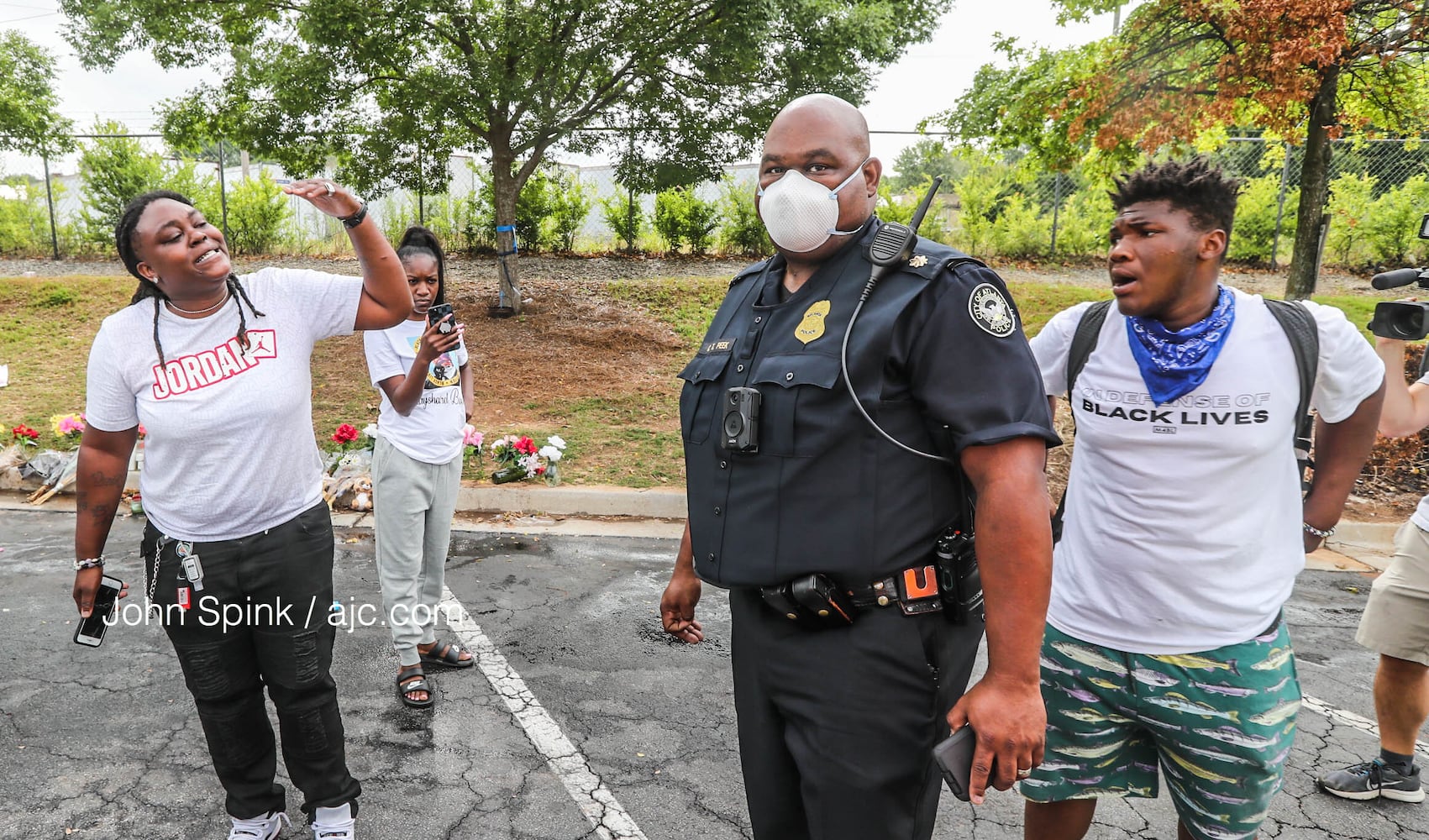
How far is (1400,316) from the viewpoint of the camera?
2.60 meters

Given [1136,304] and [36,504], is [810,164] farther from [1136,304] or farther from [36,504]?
[36,504]

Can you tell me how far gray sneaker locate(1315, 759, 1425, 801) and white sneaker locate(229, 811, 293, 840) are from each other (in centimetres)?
362

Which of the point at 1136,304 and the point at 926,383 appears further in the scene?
the point at 1136,304

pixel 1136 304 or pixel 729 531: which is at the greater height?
pixel 1136 304

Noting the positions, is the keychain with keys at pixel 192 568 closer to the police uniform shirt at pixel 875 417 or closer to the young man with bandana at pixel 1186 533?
the police uniform shirt at pixel 875 417

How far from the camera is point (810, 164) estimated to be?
6.12 ft

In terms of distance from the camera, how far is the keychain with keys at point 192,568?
2.51 meters

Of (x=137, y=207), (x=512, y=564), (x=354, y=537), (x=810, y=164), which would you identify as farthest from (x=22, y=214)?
(x=810, y=164)

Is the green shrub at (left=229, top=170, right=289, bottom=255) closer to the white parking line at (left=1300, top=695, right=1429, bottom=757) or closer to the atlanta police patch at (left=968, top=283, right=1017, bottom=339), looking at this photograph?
the white parking line at (left=1300, top=695, right=1429, bottom=757)

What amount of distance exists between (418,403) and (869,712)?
2.60 meters

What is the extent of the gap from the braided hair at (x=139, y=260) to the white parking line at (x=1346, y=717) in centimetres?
417

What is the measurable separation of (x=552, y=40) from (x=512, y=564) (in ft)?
21.3

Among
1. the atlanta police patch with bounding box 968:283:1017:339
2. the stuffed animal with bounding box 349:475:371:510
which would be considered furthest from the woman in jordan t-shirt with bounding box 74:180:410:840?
the stuffed animal with bounding box 349:475:371:510

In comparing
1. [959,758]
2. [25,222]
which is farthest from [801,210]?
[25,222]
